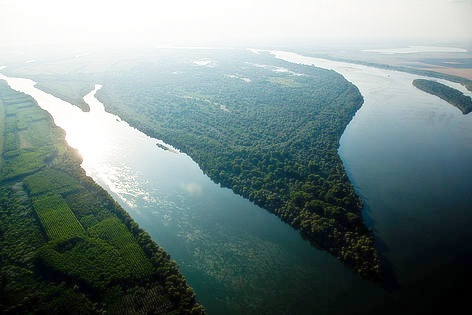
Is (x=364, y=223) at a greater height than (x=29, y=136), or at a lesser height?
greater

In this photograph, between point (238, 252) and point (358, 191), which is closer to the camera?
point (238, 252)

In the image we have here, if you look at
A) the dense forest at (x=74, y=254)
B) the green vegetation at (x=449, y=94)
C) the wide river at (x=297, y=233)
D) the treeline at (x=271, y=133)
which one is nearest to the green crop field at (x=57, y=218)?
the dense forest at (x=74, y=254)

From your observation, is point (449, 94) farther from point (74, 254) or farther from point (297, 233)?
point (74, 254)

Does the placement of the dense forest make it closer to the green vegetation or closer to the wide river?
the wide river

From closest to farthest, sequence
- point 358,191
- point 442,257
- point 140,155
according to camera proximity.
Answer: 1. point 442,257
2. point 358,191
3. point 140,155

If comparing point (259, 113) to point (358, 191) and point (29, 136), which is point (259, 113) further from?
point (29, 136)

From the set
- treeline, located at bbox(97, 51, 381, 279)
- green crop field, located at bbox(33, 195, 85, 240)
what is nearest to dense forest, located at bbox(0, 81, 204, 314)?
green crop field, located at bbox(33, 195, 85, 240)

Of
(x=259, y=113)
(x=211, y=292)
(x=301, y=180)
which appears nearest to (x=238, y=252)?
(x=211, y=292)

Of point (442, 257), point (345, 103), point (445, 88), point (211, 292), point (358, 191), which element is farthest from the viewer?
point (445, 88)
